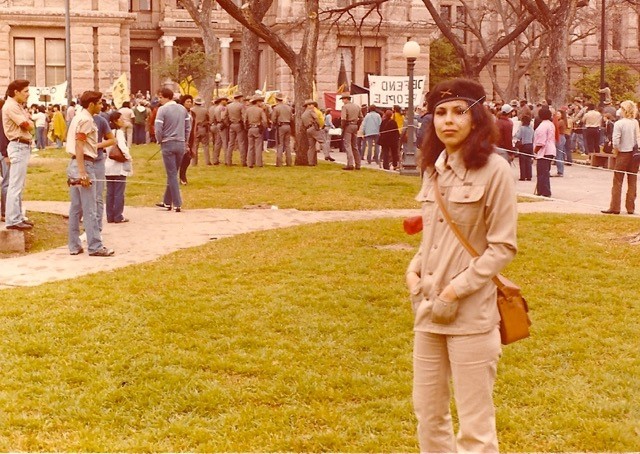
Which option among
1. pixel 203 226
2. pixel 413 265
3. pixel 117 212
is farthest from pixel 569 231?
pixel 413 265

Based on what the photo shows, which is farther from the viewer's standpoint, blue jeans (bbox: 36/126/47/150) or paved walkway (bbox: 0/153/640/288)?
blue jeans (bbox: 36/126/47/150)

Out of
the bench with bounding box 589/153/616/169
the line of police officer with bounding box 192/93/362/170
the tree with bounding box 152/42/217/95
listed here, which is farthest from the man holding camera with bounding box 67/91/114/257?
the tree with bounding box 152/42/217/95

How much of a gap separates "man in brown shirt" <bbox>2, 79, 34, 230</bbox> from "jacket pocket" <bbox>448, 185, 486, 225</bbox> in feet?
29.2

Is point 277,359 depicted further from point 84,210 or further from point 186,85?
point 186,85

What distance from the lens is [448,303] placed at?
12.8 feet

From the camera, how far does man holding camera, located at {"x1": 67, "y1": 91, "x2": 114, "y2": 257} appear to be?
1082 centimetres

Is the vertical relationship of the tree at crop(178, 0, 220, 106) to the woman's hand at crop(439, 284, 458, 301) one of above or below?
above

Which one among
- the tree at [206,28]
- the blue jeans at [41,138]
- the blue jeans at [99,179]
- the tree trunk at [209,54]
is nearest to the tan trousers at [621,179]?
the blue jeans at [99,179]

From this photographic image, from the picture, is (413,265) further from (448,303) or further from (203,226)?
(203,226)

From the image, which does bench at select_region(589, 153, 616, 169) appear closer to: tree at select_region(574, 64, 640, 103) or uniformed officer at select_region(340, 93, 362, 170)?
uniformed officer at select_region(340, 93, 362, 170)

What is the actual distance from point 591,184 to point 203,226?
10.5 meters

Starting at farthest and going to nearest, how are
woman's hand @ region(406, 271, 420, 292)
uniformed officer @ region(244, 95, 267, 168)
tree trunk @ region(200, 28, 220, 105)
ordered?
tree trunk @ region(200, 28, 220, 105) → uniformed officer @ region(244, 95, 267, 168) → woman's hand @ region(406, 271, 420, 292)

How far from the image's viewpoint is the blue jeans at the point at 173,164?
48.9 feet

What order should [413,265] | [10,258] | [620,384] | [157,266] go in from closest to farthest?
Result: [413,265] < [620,384] < [157,266] < [10,258]
